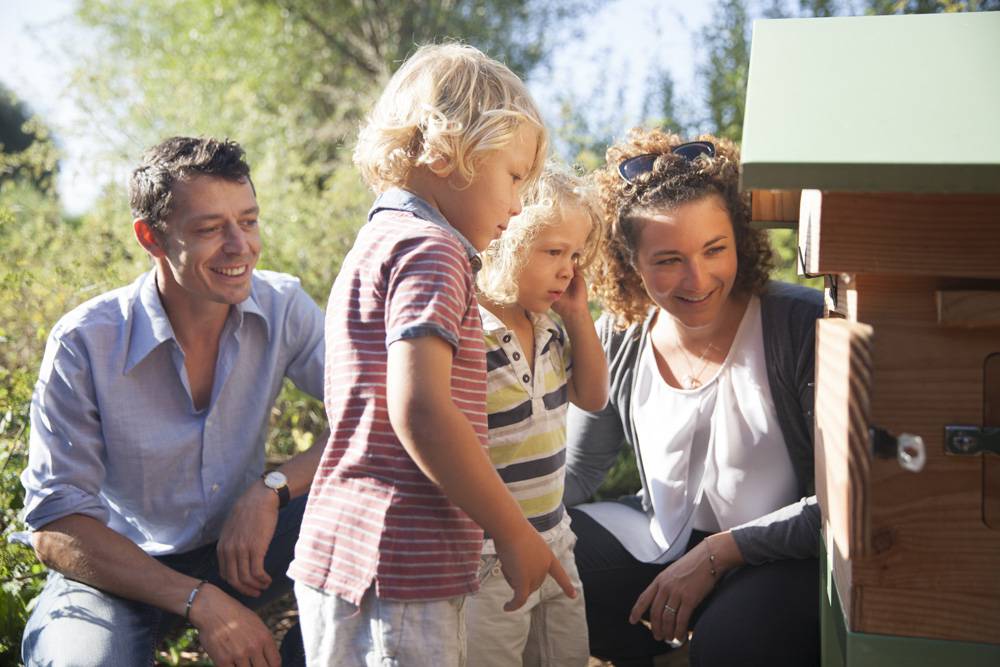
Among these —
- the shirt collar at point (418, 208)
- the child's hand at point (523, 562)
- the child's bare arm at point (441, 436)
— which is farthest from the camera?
the shirt collar at point (418, 208)

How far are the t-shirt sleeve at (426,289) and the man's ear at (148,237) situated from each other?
134 centimetres

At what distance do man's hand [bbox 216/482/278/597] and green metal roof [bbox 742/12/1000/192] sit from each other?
1.78m

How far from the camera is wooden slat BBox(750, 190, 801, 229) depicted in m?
2.21

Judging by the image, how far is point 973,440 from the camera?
1.44 meters

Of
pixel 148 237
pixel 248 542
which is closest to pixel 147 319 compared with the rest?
pixel 148 237

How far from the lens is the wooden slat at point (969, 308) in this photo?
137cm

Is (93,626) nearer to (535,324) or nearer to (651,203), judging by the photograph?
(535,324)

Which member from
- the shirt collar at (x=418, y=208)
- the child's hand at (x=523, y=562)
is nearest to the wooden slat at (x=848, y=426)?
the child's hand at (x=523, y=562)

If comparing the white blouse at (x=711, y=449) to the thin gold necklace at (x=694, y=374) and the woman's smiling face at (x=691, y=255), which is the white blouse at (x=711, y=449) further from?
the woman's smiling face at (x=691, y=255)

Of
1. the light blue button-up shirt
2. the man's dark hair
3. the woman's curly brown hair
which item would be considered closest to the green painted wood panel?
the woman's curly brown hair

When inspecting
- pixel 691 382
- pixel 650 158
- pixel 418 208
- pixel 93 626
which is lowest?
pixel 93 626

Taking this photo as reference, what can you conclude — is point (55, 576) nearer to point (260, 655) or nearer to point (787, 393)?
point (260, 655)

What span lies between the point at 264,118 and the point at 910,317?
620 centimetres

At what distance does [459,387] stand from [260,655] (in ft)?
3.46
